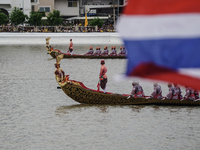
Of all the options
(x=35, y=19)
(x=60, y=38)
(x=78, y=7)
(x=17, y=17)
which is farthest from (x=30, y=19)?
(x=78, y=7)

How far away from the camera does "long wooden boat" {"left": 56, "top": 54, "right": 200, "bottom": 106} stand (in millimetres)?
19203

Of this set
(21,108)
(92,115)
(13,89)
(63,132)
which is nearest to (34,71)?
(13,89)

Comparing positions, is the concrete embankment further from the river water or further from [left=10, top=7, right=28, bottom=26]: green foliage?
the river water

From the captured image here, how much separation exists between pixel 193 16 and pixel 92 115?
14176 mm

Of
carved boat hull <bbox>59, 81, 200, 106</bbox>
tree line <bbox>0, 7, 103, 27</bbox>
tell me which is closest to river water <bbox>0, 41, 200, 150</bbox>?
carved boat hull <bbox>59, 81, 200, 106</bbox>

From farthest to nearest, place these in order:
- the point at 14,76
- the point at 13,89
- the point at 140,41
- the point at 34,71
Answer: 1. the point at 34,71
2. the point at 14,76
3. the point at 13,89
4. the point at 140,41

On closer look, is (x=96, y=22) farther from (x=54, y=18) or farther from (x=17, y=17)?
(x=17, y=17)

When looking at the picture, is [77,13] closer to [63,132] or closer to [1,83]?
[1,83]

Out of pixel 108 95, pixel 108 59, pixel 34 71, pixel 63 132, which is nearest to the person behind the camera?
pixel 63 132

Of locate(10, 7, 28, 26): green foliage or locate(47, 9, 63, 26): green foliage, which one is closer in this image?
locate(10, 7, 28, 26): green foliage

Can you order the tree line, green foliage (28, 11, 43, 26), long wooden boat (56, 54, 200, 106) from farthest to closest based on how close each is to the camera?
1. green foliage (28, 11, 43, 26)
2. the tree line
3. long wooden boat (56, 54, 200, 106)

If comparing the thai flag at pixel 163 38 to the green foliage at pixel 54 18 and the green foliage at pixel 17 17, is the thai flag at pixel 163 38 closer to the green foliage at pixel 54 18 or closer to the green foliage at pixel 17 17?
the green foliage at pixel 17 17

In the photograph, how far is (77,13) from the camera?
95.2 m

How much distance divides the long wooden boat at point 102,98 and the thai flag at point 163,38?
15.2 meters
